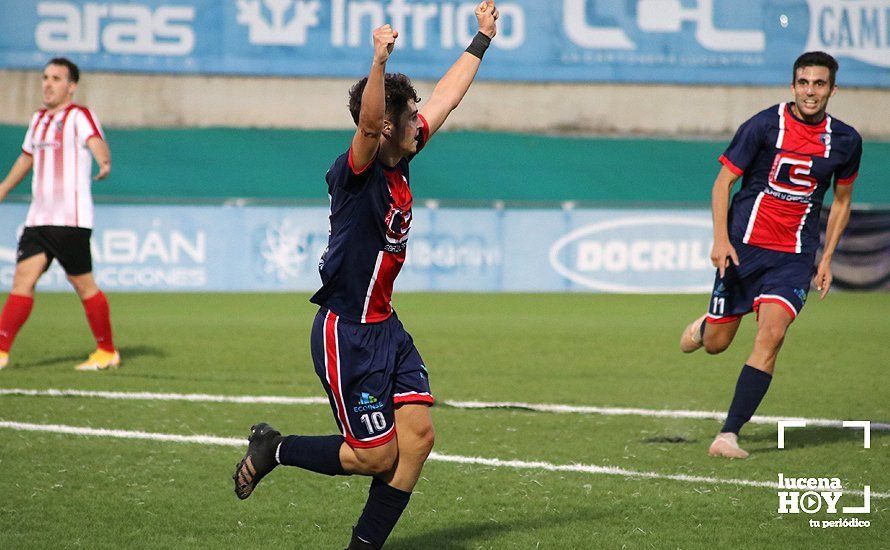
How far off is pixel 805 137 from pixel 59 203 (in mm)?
5614

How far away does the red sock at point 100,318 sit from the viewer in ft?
30.8

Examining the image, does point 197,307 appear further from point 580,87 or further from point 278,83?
point 580,87

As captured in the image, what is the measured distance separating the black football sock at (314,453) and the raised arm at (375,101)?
1222 millimetres

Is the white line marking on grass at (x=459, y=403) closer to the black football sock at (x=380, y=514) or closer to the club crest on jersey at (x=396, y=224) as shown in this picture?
the black football sock at (x=380, y=514)

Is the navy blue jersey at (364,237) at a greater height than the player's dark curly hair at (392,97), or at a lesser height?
lesser

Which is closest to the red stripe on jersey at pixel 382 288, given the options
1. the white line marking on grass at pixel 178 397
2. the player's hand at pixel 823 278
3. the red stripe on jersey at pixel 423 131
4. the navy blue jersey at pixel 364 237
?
the navy blue jersey at pixel 364 237

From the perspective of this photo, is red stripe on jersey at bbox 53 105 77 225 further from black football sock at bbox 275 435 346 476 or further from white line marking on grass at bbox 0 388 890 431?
black football sock at bbox 275 435 346 476

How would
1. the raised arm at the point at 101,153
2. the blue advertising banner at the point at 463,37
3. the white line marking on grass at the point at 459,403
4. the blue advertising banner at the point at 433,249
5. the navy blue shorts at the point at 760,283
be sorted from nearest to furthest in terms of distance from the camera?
the navy blue shorts at the point at 760,283, the white line marking on grass at the point at 459,403, the raised arm at the point at 101,153, the blue advertising banner at the point at 433,249, the blue advertising banner at the point at 463,37

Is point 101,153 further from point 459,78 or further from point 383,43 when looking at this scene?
point 383,43

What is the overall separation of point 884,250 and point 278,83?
41.8ft

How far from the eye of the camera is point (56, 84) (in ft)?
30.2

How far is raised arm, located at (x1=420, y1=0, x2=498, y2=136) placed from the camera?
4720 millimetres

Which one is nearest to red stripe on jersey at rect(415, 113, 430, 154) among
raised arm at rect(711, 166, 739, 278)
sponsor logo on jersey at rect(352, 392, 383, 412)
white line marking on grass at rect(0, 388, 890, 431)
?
sponsor logo on jersey at rect(352, 392, 383, 412)

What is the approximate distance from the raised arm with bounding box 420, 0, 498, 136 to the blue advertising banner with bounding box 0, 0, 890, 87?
62.9 ft
